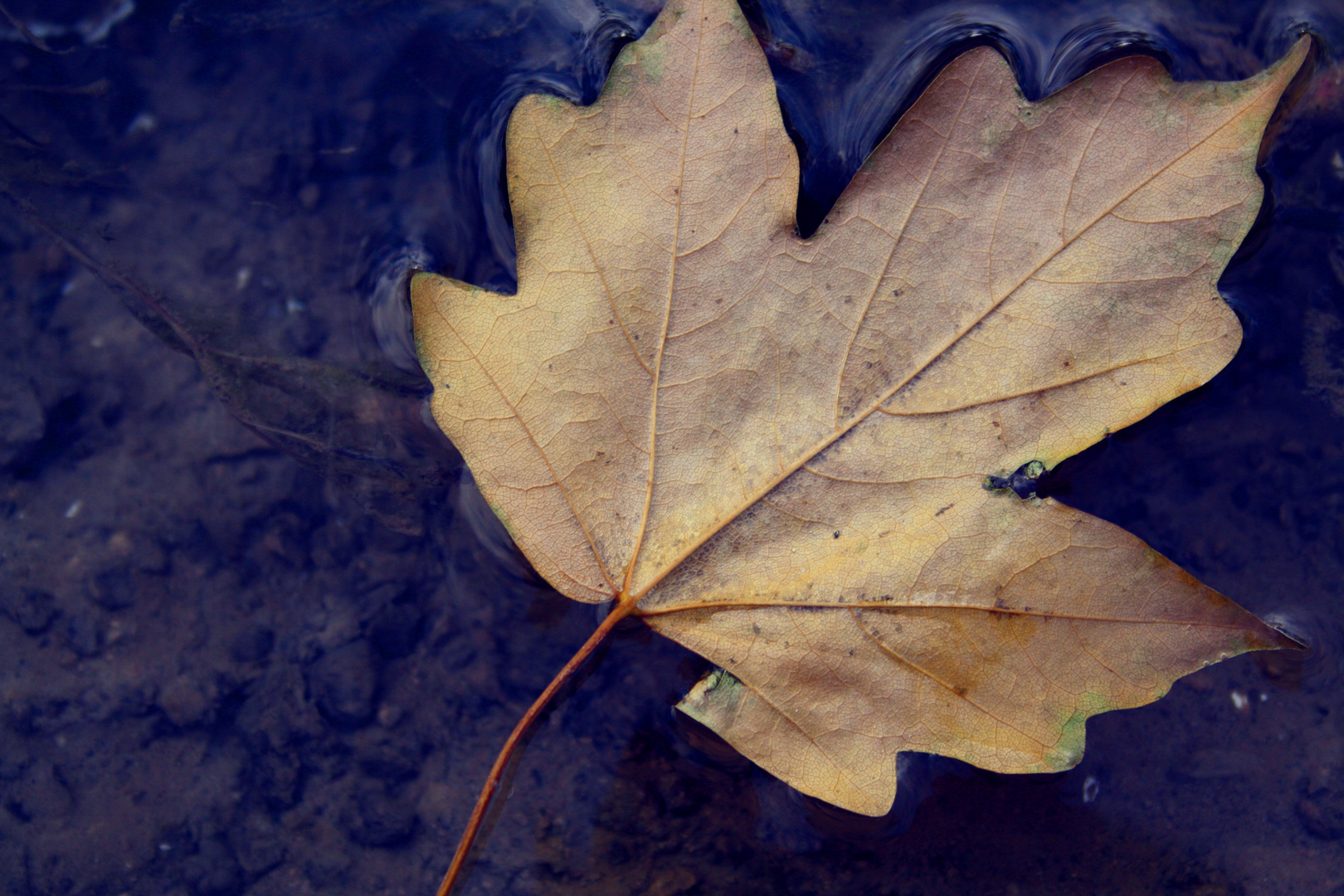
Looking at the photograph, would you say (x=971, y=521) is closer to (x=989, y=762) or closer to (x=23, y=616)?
(x=989, y=762)

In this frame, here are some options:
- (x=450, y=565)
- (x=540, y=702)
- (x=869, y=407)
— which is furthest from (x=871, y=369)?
(x=450, y=565)

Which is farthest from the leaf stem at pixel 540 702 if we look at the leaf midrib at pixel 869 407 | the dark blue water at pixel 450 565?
the dark blue water at pixel 450 565

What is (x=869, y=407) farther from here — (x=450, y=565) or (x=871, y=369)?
(x=450, y=565)

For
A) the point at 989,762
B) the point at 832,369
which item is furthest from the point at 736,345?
the point at 989,762

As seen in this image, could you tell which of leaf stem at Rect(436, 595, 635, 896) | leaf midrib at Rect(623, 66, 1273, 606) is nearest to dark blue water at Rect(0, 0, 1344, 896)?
leaf stem at Rect(436, 595, 635, 896)

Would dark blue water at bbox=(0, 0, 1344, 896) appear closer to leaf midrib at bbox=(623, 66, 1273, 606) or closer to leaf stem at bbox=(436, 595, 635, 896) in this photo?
leaf stem at bbox=(436, 595, 635, 896)

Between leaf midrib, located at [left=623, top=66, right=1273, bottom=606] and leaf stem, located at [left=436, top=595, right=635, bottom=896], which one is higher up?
leaf midrib, located at [left=623, top=66, right=1273, bottom=606]

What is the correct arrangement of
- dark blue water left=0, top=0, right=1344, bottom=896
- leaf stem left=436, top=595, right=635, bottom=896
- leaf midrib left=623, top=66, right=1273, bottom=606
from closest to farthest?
leaf midrib left=623, top=66, right=1273, bottom=606
leaf stem left=436, top=595, right=635, bottom=896
dark blue water left=0, top=0, right=1344, bottom=896

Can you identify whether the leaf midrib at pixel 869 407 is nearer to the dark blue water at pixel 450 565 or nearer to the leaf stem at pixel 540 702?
the leaf stem at pixel 540 702

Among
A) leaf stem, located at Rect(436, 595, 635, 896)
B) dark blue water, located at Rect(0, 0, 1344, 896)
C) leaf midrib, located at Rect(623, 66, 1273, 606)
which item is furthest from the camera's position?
dark blue water, located at Rect(0, 0, 1344, 896)
